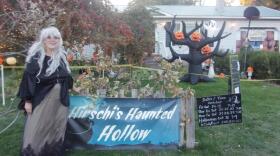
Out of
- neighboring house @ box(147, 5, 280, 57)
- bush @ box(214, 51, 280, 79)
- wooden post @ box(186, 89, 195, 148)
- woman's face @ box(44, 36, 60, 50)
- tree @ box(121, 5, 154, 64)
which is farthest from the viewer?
neighboring house @ box(147, 5, 280, 57)

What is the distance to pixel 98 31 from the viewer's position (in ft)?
22.8

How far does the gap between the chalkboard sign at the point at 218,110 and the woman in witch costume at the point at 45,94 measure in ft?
6.95

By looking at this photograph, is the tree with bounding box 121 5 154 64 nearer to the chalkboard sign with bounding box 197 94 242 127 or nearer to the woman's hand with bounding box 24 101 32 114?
the chalkboard sign with bounding box 197 94 242 127

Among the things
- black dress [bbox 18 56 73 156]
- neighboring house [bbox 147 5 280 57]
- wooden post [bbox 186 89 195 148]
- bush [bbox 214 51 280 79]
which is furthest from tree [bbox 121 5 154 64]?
black dress [bbox 18 56 73 156]

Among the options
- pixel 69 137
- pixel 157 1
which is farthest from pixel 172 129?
pixel 157 1

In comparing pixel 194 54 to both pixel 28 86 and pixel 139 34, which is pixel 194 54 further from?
pixel 28 86

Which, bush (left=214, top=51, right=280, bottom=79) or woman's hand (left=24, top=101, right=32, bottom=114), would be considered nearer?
woman's hand (left=24, top=101, right=32, bottom=114)

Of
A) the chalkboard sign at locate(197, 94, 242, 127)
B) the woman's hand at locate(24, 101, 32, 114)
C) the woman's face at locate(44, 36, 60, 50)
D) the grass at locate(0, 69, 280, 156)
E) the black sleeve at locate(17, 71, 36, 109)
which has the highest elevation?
the woman's face at locate(44, 36, 60, 50)

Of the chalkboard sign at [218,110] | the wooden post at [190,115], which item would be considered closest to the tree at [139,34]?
the chalkboard sign at [218,110]

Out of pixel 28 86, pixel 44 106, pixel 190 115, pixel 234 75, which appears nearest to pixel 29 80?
pixel 28 86

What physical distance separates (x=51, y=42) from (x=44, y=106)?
0.72 metres

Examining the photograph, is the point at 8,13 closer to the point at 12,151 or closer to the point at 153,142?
the point at 12,151

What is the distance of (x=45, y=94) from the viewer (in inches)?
191

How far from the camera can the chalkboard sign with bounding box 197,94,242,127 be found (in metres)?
6.25
